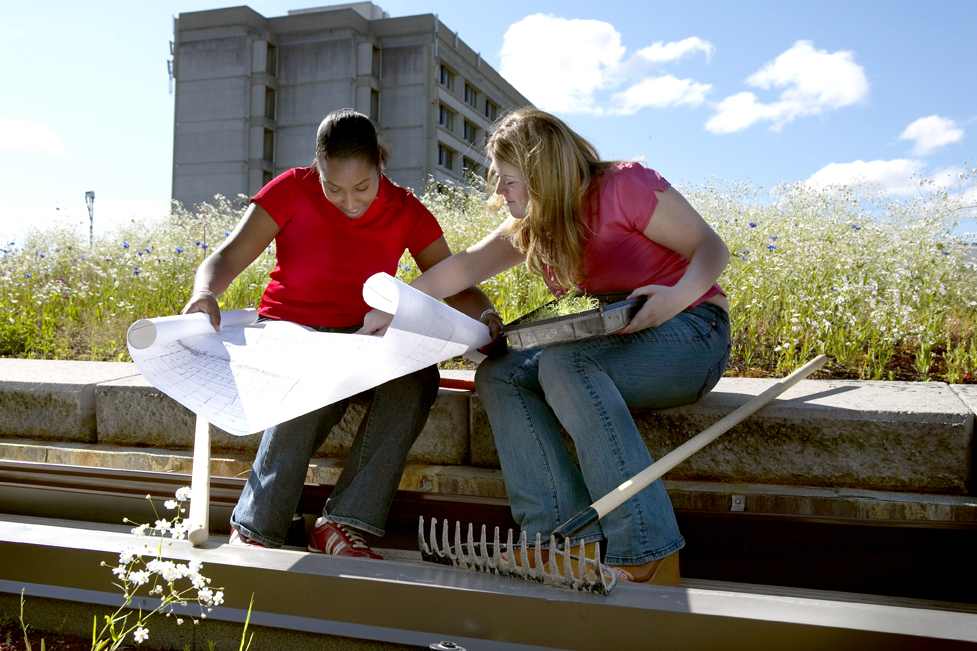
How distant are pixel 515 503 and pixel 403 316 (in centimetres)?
61

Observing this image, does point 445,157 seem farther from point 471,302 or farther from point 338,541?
point 338,541

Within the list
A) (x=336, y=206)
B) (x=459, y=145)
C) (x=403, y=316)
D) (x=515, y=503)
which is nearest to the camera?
(x=403, y=316)

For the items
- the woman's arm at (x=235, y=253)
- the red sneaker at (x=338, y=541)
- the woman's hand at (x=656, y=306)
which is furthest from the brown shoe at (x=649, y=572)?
the woman's arm at (x=235, y=253)

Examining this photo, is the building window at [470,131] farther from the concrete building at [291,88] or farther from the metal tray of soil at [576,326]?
the metal tray of soil at [576,326]

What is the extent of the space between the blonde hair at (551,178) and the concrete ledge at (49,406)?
192cm

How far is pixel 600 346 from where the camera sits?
1.83m

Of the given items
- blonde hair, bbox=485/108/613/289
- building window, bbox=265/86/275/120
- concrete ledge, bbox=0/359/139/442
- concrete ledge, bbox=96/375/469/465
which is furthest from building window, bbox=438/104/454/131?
blonde hair, bbox=485/108/613/289

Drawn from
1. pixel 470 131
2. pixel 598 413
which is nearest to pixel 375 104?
pixel 470 131

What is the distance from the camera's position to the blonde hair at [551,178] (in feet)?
6.54

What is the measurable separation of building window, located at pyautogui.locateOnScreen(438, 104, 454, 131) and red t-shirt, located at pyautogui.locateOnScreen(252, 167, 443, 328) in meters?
32.3

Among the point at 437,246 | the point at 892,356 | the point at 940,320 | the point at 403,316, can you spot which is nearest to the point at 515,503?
the point at 403,316

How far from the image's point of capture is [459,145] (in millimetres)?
35281

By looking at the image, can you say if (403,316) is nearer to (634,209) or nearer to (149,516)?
(634,209)

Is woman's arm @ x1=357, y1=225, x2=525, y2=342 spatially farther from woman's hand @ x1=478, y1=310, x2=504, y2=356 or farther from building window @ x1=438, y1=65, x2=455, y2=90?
building window @ x1=438, y1=65, x2=455, y2=90
